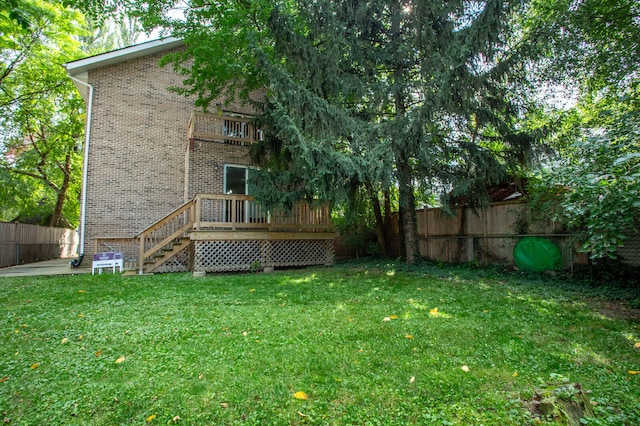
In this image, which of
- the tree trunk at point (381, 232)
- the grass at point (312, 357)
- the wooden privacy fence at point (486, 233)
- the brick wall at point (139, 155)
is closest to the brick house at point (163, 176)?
the brick wall at point (139, 155)

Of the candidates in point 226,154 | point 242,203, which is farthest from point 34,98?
point 242,203

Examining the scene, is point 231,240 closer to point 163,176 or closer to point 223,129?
point 163,176

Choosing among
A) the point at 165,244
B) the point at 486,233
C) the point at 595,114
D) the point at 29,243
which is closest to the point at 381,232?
the point at 486,233

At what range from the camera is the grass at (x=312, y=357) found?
2.35 metres

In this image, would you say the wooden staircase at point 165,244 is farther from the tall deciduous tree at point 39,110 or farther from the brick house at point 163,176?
the tall deciduous tree at point 39,110

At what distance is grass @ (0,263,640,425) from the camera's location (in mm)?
2350

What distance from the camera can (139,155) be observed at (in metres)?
11.8

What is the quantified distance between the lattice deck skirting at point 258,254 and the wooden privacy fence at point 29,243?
31.7ft

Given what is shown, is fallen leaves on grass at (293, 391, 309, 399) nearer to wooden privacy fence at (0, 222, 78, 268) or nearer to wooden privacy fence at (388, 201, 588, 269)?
wooden privacy fence at (388, 201, 588, 269)

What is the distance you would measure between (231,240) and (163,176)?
4303 millimetres

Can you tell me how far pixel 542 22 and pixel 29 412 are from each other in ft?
40.4

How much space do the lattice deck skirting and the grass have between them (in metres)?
3.26

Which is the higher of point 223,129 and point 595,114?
point 223,129

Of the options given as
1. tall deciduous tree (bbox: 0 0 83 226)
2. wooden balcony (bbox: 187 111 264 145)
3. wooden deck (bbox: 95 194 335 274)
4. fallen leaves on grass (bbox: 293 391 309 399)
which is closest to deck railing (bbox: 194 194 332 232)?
wooden deck (bbox: 95 194 335 274)
